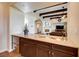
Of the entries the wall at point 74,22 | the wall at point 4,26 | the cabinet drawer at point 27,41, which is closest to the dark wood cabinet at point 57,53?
the wall at point 74,22

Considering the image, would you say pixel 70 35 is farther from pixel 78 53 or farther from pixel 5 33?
pixel 5 33

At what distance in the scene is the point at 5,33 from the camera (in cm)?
454

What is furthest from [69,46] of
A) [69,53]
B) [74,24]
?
[74,24]

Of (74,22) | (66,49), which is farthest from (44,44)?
(74,22)

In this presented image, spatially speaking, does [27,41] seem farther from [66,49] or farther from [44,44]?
[66,49]

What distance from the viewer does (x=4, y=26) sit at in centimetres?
448

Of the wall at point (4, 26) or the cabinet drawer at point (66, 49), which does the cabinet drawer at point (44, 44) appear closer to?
the cabinet drawer at point (66, 49)

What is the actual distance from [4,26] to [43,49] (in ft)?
7.69

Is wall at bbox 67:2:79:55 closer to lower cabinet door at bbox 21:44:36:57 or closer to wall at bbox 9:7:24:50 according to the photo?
lower cabinet door at bbox 21:44:36:57

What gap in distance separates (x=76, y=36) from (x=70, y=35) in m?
0.23

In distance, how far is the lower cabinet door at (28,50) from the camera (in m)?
3.40

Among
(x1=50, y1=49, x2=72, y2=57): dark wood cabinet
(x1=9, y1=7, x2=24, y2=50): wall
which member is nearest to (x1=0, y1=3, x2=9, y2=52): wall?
(x1=9, y1=7, x2=24, y2=50): wall

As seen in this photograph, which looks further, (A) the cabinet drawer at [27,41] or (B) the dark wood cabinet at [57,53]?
(A) the cabinet drawer at [27,41]

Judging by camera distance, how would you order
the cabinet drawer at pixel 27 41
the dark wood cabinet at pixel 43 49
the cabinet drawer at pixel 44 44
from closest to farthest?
1. the dark wood cabinet at pixel 43 49
2. the cabinet drawer at pixel 44 44
3. the cabinet drawer at pixel 27 41
